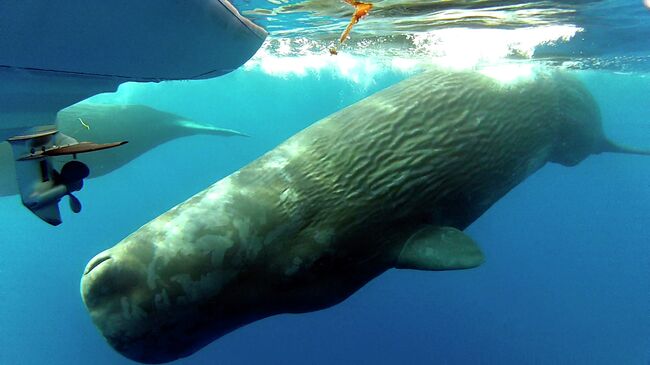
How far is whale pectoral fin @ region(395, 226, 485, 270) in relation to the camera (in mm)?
4156

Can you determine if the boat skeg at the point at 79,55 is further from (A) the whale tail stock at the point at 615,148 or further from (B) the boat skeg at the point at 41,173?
(A) the whale tail stock at the point at 615,148

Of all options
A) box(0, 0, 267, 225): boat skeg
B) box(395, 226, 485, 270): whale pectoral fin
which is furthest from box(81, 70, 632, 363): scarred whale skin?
box(0, 0, 267, 225): boat skeg

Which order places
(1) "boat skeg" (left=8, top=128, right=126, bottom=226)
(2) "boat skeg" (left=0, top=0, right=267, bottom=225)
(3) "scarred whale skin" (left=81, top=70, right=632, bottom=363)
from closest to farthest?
1. (2) "boat skeg" (left=0, top=0, right=267, bottom=225)
2. (1) "boat skeg" (left=8, top=128, right=126, bottom=226)
3. (3) "scarred whale skin" (left=81, top=70, right=632, bottom=363)

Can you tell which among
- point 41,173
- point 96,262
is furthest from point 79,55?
point 96,262

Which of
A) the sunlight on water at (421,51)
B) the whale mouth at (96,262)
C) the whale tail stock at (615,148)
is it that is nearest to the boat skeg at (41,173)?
the whale mouth at (96,262)

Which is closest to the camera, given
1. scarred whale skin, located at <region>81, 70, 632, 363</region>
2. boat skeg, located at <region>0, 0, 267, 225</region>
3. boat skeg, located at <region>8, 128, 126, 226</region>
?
boat skeg, located at <region>0, 0, 267, 225</region>

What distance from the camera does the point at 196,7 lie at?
8.44 ft

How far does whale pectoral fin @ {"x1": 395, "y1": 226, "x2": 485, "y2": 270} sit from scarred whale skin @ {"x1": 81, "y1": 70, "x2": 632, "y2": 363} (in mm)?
11

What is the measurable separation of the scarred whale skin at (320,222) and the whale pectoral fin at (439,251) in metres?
0.01

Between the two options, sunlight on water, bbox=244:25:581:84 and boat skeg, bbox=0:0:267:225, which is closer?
boat skeg, bbox=0:0:267:225

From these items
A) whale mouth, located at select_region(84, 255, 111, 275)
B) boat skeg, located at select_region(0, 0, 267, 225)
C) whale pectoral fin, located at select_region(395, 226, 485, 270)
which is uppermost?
boat skeg, located at select_region(0, 0, 267, 225)

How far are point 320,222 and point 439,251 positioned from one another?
110cm

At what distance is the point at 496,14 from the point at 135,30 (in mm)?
11500

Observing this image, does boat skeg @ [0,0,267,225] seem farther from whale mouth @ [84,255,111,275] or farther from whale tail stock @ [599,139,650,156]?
whale tail stock @ [599,139,650,156]
